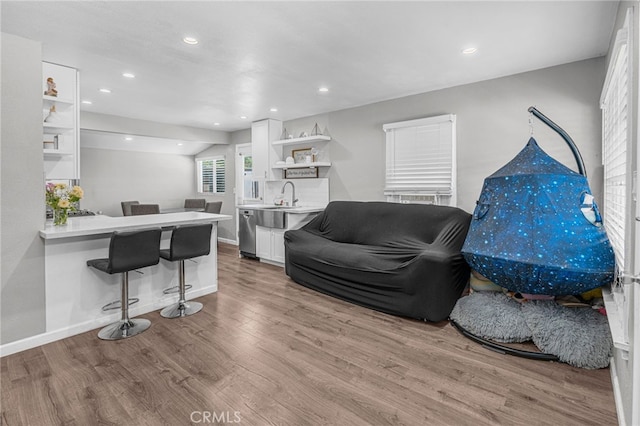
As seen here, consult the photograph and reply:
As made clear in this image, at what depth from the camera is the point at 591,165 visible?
10.6 ft

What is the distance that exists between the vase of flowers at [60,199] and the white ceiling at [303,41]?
128 centimetres

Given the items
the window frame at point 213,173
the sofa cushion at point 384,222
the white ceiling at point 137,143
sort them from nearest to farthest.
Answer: the sofa cushion at point 384,222
the white ceiling at point 137,143
the window frame at point 213,173

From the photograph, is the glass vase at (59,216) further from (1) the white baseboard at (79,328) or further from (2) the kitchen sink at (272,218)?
(2) the kitchen sink at (272,218)

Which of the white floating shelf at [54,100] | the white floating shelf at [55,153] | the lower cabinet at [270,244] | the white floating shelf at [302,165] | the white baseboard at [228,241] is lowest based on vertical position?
the white baseboard at [228,241]

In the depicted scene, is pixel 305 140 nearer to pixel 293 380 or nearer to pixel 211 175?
pixel 211 175

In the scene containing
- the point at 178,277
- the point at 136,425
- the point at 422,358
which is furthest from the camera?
the point at 178,277

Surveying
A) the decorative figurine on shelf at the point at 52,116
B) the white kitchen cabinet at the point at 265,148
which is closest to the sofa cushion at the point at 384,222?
the white kitchen cabinet at the point at 265,148

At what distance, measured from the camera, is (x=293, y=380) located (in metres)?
2.17

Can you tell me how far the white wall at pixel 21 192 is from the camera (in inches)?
96.7

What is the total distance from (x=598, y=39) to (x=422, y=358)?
10.2 feet

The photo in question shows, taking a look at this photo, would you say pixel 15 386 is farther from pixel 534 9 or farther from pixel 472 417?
pixel 534 9

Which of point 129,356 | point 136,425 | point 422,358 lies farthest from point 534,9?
point 129,356

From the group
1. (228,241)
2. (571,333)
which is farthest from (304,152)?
(571,333)

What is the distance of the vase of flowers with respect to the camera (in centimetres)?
283
